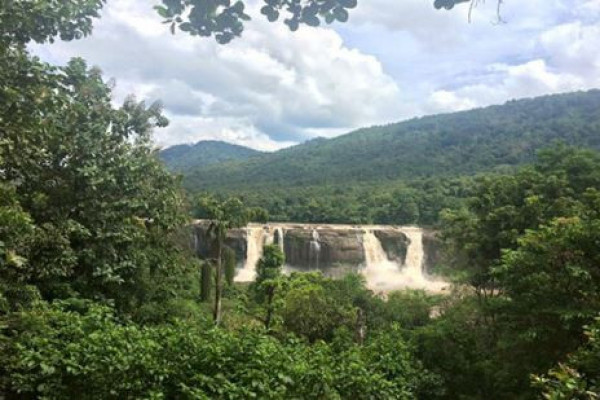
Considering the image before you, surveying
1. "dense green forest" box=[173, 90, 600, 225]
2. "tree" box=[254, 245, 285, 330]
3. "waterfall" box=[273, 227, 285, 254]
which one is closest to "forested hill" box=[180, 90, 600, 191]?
"dense green forest" box=[173, 90, 600, 225]

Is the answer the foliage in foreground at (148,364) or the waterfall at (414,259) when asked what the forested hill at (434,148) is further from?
the foliage in foreground at (148,364)

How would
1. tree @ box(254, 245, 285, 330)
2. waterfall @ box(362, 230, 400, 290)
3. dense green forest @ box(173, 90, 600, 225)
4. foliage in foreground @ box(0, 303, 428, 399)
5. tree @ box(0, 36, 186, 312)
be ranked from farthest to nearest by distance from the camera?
dense green forest @ box(173, 90, 600, 225), waterfall @ box(362, 230, 400, 290), tree @ box(254, 245, 285, 330), tree @ box(0, 36, 186, 312), foliage in foreground @ box(0, 303, 428, 399)

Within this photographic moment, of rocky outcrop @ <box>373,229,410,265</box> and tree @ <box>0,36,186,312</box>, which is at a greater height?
tree @ <box>0,36,186,312</box>

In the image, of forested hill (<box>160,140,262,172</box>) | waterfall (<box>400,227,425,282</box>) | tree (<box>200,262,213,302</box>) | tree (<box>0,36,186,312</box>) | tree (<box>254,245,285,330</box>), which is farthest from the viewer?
forested hill (<box>160,140,262,172</box>)

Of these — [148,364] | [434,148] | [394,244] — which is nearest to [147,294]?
[148,364]

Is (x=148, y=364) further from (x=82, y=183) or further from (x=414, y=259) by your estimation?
(x=414, y=259)

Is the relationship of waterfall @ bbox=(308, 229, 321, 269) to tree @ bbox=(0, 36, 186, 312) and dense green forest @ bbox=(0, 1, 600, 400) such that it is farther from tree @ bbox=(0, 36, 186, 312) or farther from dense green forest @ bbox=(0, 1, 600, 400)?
tree @ bbox=(0, 36, 186, 312)

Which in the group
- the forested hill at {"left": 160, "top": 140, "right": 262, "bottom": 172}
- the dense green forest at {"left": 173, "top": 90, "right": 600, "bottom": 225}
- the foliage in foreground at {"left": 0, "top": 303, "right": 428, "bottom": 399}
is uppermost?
the forested hill at {"left": 160, "top": 140, "right": 262, "bottom": 172}
